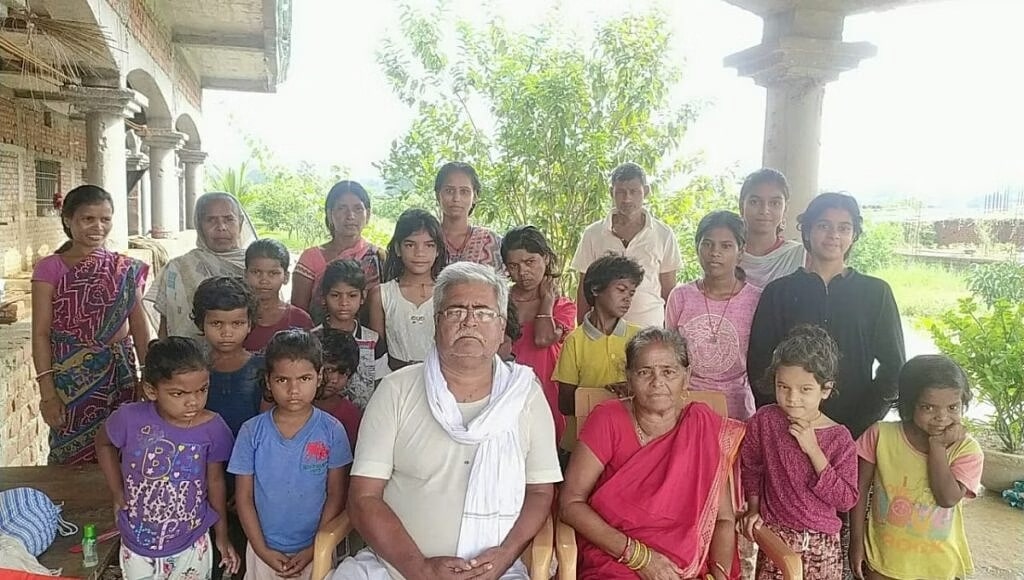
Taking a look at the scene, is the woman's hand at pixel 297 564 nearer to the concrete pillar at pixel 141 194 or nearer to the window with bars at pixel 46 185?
the window with bars at pixel 46 185

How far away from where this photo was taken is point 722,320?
128 inches

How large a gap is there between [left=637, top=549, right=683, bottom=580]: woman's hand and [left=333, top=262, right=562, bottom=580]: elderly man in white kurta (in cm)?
38

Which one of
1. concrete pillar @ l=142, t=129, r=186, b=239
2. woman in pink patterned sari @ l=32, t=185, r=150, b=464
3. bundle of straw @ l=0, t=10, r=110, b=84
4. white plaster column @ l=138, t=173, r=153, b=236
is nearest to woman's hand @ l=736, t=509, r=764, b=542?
woman in pink patterned sari @ l=32, t=185, r=150, b=464

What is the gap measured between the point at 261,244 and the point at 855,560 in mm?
2835

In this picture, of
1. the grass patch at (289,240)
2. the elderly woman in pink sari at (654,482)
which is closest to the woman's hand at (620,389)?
the elderly woman in pink sari at (654,482)

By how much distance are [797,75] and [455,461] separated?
3.22 metres

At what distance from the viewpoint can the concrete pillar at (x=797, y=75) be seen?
14.0 ft

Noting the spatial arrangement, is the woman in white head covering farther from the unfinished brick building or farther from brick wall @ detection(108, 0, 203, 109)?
brick wall @ detection(108, 0, 203, 109)

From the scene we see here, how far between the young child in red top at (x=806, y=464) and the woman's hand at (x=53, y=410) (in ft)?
10.3

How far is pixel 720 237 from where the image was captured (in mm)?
3215

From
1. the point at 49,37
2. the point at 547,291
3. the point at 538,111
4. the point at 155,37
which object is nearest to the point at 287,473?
the point at 547,291

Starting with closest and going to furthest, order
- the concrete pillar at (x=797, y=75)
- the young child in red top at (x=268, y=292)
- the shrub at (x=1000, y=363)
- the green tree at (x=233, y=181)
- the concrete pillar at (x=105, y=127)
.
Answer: the young child in red top at (x=268, y=292) < the concrete pillar at (x=797, y=75) < the shrub at (x=1000, y=363) < the concrete pillar at (x=105, y=127) < the green tree at (x=233, y=181)

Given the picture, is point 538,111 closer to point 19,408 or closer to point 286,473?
point 19,408

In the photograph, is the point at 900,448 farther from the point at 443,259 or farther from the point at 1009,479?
the point at 1009,479
